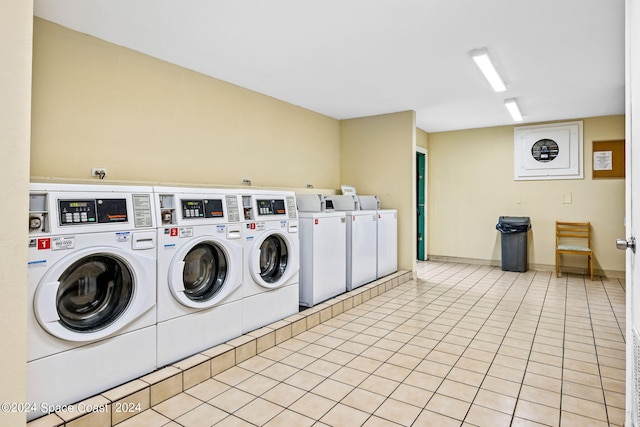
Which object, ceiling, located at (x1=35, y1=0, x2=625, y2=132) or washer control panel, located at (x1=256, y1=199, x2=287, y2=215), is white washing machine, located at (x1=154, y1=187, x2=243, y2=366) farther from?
ceiling, located at (x1=35, y1=0, x2=625, y2=132)

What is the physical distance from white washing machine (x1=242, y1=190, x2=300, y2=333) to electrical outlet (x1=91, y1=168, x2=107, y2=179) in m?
1.15

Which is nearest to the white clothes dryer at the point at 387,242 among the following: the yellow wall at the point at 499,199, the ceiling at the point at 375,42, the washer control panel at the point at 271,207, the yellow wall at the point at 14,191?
the ceiling at the point at 375,42

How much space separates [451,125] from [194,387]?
6048 millimetres

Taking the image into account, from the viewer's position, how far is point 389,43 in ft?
10.6

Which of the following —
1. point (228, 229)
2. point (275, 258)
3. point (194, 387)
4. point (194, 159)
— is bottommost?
point (194, 387)

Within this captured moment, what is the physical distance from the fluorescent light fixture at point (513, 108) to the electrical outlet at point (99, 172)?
487 cm

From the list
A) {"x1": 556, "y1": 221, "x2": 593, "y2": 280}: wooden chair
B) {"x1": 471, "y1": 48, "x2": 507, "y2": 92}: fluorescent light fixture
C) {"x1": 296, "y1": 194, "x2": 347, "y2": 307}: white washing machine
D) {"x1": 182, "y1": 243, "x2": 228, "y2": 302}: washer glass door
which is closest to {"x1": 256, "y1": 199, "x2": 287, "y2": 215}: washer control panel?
{"x1": 296, "y1": 194, "x2": 347, "y2": 307}: white washing machine

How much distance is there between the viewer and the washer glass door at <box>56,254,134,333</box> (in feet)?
6.79

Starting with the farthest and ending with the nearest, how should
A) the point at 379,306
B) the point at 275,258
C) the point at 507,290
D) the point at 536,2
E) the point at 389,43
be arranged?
the point at 507,290 < the point at 379,306 < the point at 275,258 < the point at 389,43 < the point at 536,2

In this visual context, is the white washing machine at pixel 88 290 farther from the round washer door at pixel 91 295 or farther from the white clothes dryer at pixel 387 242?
the white clothes dryer at pixel 387 242

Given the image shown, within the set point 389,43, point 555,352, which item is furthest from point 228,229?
point 555,352

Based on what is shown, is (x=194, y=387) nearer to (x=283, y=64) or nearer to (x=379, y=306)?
(x=379, y=306)

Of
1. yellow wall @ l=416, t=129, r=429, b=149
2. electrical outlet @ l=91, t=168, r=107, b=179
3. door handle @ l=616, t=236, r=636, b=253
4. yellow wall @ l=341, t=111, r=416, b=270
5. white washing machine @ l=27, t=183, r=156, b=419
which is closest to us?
door handle @ l=616, t=236, r=636, b=253

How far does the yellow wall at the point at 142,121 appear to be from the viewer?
2789mm
